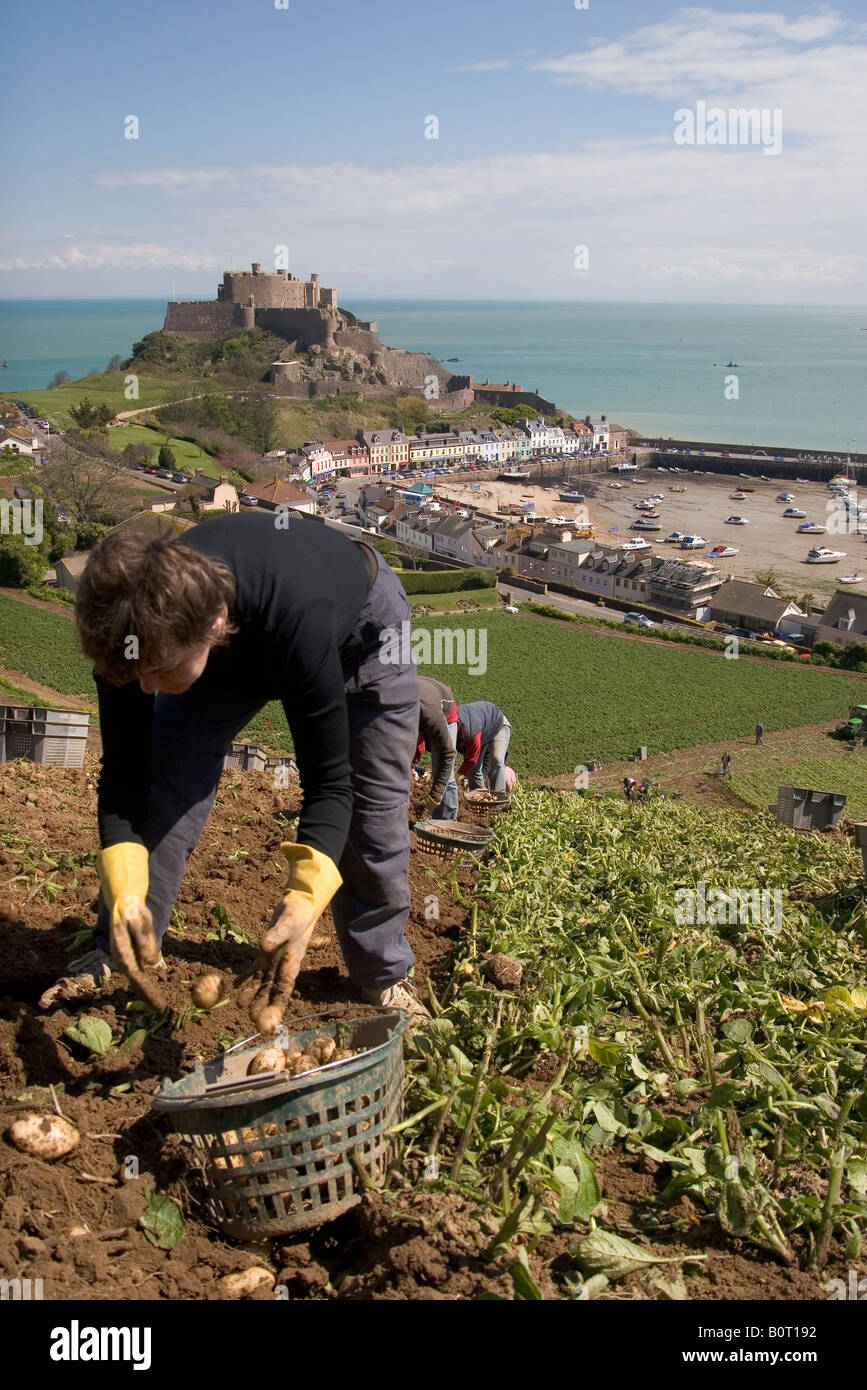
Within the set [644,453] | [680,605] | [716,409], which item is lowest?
[680,605]

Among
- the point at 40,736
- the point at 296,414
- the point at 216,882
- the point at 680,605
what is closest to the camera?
the point at 216,882

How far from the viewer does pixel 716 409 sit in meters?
128

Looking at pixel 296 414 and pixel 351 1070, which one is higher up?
pixel 296 414

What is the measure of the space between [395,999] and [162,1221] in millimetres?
1194

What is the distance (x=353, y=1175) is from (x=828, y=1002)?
5.91ft

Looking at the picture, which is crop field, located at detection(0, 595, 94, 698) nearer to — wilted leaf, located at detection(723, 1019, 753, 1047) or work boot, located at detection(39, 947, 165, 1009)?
work boot, located at detection(39, 947, 165, 1009)

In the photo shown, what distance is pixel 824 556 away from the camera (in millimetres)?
56156

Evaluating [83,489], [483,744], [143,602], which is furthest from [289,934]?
[83,489]

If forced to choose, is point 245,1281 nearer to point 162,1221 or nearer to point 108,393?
point 162,1221

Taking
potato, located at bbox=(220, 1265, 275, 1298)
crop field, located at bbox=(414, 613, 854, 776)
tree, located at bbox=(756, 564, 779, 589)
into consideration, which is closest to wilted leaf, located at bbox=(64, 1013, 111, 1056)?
potato, located at bbox=(220, 1265, 275, 1298)

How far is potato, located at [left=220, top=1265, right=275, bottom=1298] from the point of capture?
7.02ft

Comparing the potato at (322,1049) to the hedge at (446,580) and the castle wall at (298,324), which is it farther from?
the castle wall at (298,324)
